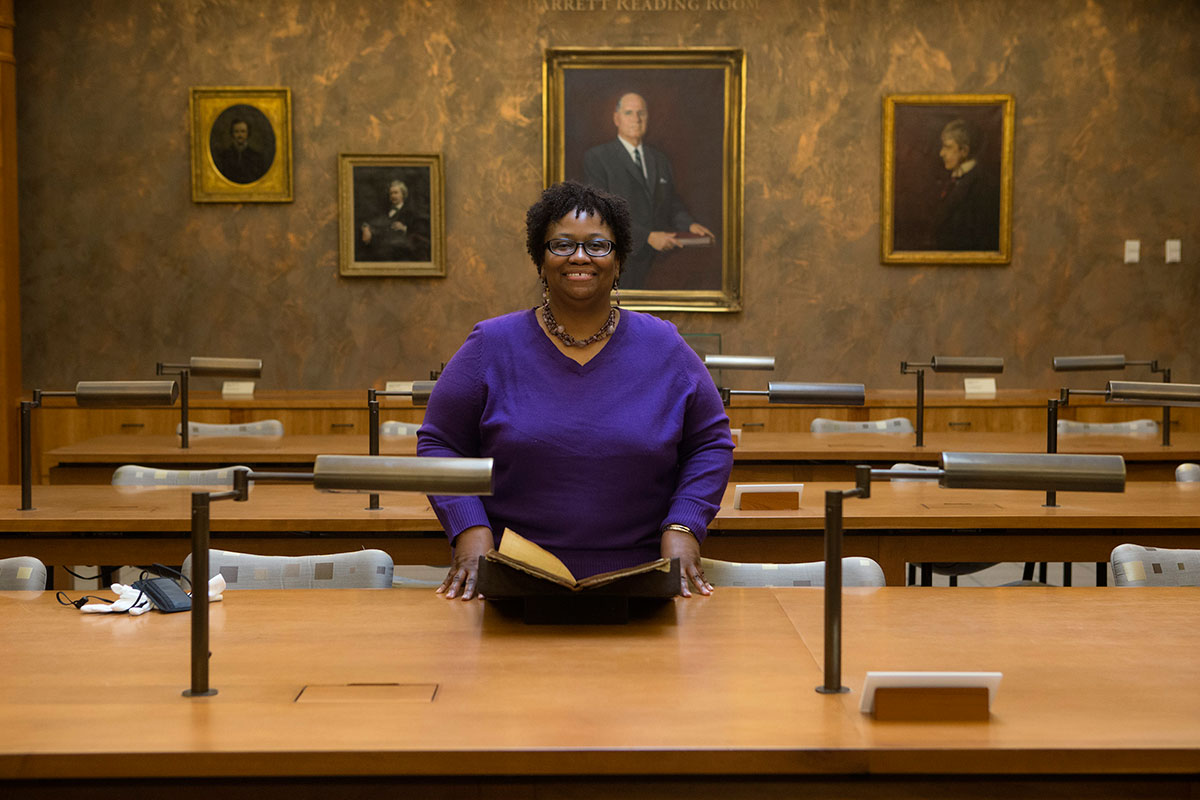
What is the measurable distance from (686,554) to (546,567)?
1.36 ft

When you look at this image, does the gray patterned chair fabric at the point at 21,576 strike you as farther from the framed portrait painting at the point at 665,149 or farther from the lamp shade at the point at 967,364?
the framed portrait painting at the point at 665,149

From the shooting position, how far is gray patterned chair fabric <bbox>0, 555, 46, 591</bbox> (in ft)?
9.41

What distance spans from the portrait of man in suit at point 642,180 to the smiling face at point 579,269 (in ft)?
19.0

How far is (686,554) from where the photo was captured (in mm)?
2557

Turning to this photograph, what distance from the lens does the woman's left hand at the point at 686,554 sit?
2551 mm

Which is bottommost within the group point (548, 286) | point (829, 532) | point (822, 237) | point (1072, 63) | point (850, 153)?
point (829, 532)

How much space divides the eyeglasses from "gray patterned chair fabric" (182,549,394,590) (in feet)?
2.96

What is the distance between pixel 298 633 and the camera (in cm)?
227

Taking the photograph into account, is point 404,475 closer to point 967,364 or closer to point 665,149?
point 967,364

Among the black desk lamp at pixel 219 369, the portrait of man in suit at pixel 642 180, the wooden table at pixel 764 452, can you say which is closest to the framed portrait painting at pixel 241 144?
the portrait of man in suit at pixel 642 180

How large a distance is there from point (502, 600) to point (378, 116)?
667 cm

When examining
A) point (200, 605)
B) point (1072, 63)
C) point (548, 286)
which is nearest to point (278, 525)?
point (548, 286)

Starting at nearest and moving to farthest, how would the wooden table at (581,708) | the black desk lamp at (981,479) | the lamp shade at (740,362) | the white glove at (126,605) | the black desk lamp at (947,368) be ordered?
the wooden table at (581,708) < the black desk lamp at (981,479) < the white glove at (126,605) < the lamp shade at (740,362) < the black desk lamp at (947,368)

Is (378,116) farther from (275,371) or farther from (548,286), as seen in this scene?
(548,286)
